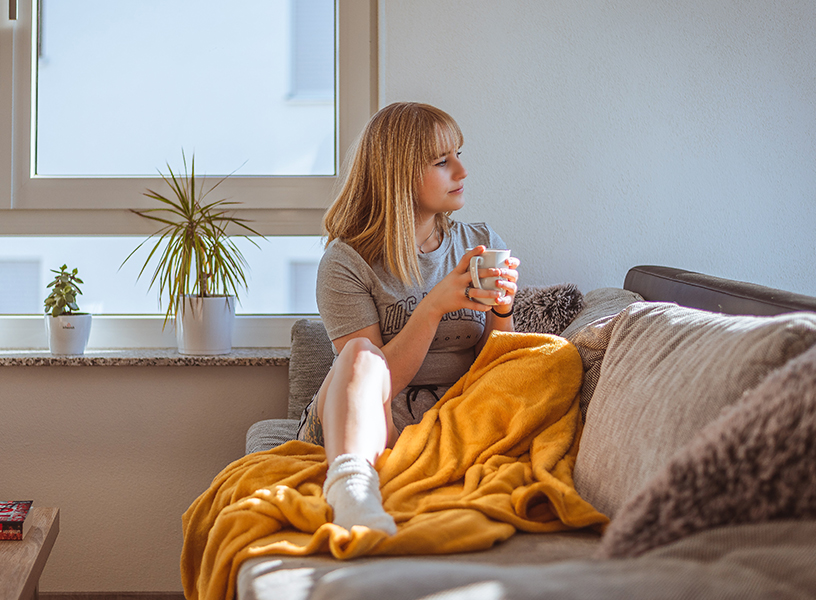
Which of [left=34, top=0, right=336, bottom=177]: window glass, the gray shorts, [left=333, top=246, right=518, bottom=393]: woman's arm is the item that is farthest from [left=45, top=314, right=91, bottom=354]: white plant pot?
[left=333, top=246, right=518, bottom=393]: woman's arm

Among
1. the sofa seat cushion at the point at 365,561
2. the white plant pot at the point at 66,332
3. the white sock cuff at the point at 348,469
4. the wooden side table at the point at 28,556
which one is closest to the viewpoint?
the sofa seat cushion at the point at 365,561

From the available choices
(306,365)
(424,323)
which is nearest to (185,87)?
(306,365)

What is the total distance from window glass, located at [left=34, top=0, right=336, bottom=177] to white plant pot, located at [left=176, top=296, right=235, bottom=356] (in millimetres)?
487

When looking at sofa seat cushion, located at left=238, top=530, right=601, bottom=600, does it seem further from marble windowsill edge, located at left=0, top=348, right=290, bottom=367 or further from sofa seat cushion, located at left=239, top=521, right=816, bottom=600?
marble windowsill edge, located at left=0, top=348, right=290, bottom=367

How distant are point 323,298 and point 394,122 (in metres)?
0.48

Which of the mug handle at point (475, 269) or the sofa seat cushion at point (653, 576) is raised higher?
the mug handle at point (475, 269)

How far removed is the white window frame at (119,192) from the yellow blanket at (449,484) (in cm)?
105

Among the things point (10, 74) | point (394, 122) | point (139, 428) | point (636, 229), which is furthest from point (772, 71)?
point (10, 74)

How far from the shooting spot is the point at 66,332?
1998 mm

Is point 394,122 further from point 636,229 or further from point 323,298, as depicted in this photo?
point 636,229

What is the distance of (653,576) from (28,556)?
1.17 m

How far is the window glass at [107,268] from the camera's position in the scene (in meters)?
2.18

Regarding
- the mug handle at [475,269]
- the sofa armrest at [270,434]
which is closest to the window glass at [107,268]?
the sofa armrest at [270,434]

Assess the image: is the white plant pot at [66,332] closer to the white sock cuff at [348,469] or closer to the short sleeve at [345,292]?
the short sleeve at [345,292]
